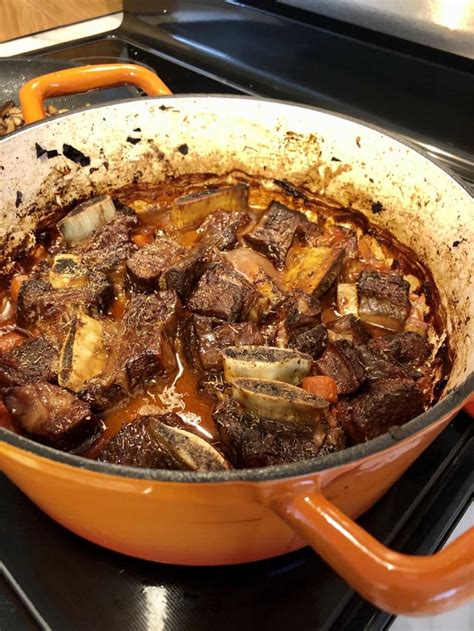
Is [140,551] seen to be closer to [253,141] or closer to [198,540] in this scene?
[198,540]

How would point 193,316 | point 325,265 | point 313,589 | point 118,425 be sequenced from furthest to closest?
point 325,265, point 193,316, point 118,425, point 313,589

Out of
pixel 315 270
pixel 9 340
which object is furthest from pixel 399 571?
pixel 9 340

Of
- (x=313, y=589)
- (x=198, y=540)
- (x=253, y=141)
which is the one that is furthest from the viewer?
(x=253, y=141)

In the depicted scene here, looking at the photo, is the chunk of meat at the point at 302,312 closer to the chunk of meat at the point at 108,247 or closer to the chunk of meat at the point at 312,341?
the chunk of meat at the point at 312,341

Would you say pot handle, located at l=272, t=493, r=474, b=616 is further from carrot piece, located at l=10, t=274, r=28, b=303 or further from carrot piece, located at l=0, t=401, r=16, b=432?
carrot piece, located at l=10, t=274, r=28, b=303

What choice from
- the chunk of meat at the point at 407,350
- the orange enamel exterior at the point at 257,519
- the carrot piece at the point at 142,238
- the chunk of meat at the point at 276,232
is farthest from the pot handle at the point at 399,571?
the carrot piece at the point at 142,238

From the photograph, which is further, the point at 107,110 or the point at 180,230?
the point at 180,230

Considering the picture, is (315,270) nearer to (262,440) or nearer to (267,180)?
(267,180)

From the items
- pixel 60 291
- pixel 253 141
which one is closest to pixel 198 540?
pixel 60 291
